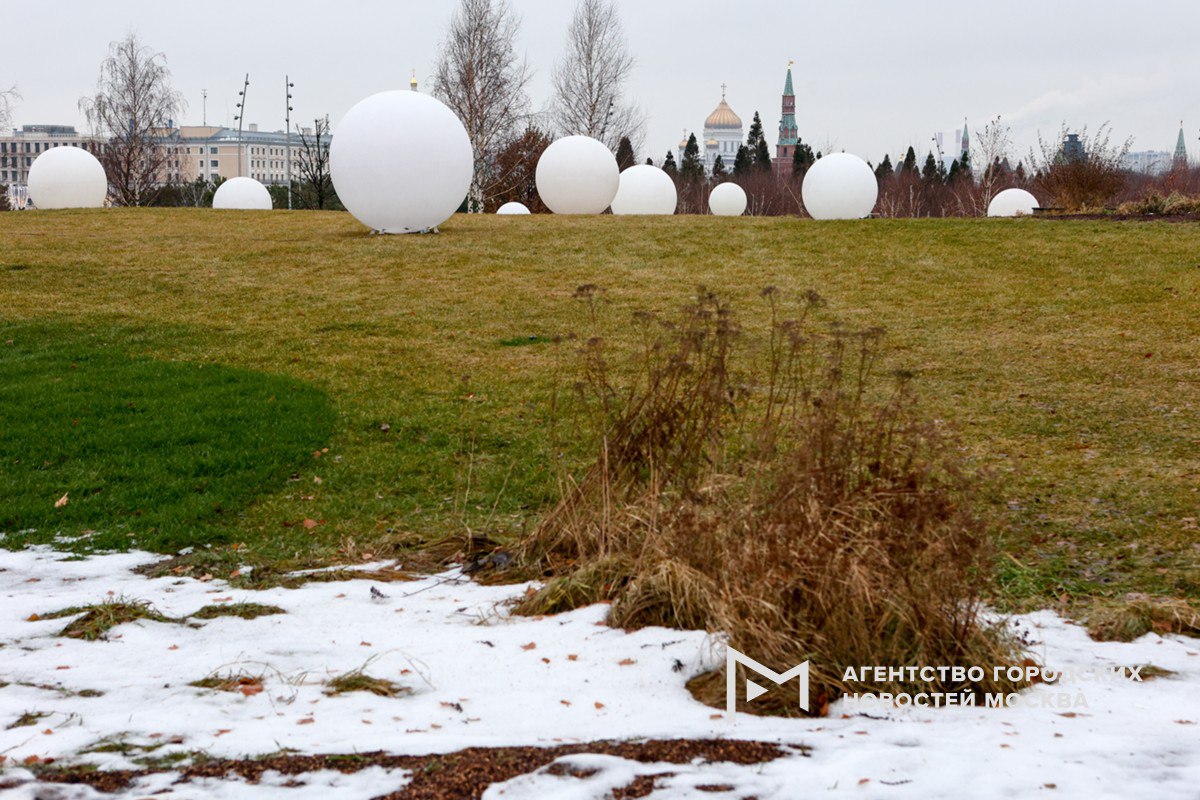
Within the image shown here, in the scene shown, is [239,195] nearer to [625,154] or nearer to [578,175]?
[578,175]

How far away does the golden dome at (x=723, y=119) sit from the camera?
451 ft

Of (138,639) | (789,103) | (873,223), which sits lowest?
(138,639)

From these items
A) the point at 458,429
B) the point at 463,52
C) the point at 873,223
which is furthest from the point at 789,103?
the point at 458,429

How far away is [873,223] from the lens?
58.2ft

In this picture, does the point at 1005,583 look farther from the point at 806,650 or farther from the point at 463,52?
the point at 463,52

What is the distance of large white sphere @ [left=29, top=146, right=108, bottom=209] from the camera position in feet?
81.8

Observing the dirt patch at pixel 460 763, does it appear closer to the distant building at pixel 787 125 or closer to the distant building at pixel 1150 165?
the distant building at pixel 1150 165

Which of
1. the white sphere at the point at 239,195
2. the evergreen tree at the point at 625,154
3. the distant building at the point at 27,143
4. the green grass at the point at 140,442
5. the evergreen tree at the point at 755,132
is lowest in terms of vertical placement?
the green grass at the point at 140,442

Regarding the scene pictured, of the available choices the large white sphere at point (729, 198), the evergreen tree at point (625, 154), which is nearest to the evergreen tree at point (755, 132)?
the evergreen tree at point (625, 154)

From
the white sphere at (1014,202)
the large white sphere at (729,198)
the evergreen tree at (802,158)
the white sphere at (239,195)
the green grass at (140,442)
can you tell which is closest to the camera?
the green grass at (140,442)

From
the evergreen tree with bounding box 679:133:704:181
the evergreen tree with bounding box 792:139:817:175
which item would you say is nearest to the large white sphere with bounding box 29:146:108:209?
the evergreen tree with bounding box 679:133:704:181

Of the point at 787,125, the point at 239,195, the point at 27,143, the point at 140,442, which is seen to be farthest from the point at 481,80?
the point at 27,143

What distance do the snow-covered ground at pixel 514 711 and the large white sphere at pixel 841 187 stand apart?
57.0 feet

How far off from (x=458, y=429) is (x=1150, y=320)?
321 inches
